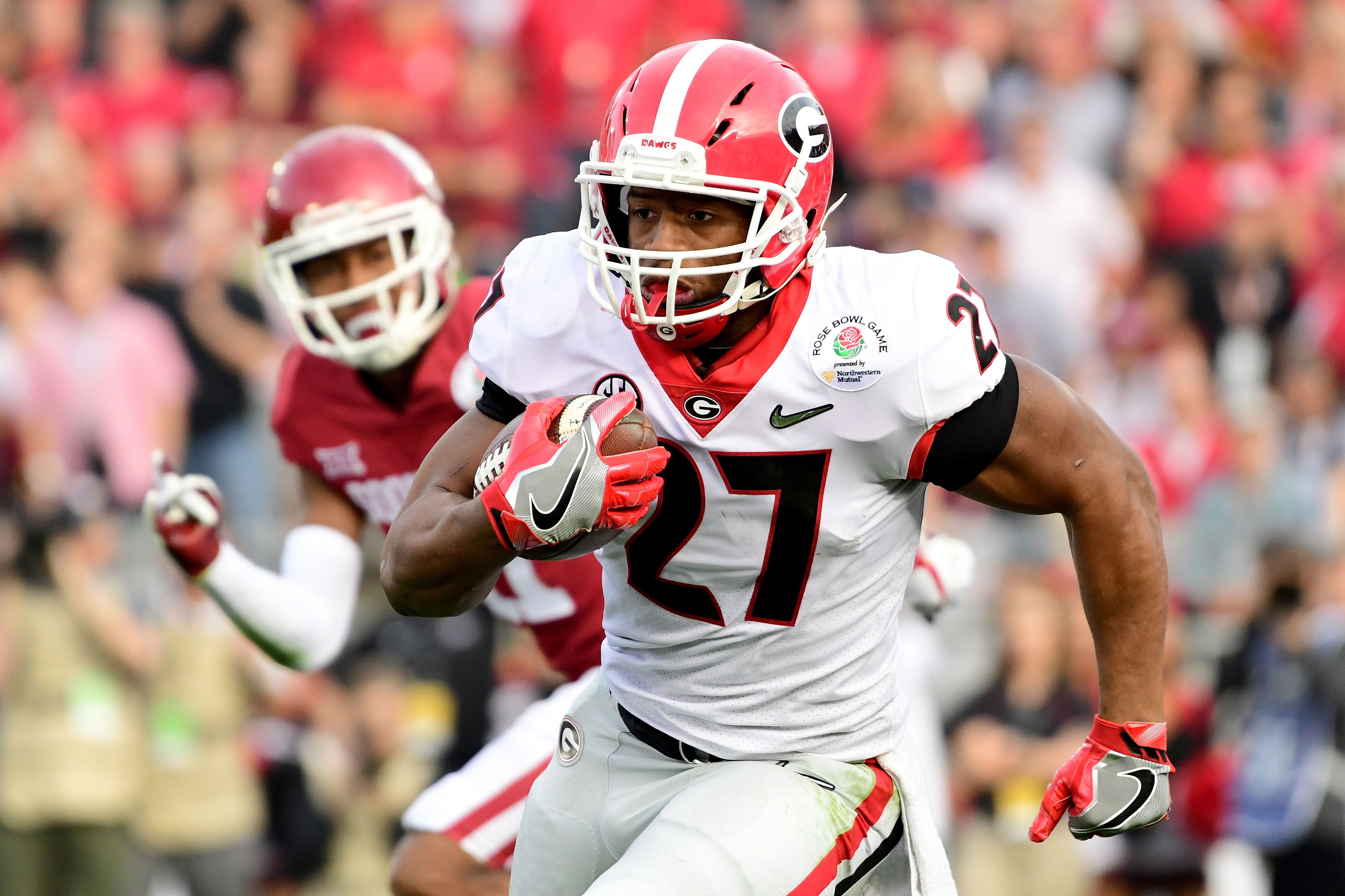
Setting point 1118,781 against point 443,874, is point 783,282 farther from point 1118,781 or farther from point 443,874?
point 443,874

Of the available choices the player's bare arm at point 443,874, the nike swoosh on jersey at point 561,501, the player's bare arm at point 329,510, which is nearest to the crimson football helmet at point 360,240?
the player's bare arm at point 329,510

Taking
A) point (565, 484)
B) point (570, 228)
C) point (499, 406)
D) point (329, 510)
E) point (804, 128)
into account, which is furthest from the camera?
point (570, 228)

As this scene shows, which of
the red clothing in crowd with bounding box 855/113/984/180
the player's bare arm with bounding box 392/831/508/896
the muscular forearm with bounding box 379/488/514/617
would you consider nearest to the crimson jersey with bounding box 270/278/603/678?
the player's bare arm with bounding box 392/831/508/896

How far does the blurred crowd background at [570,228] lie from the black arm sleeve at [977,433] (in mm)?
3083

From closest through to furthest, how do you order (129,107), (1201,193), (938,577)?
1. (938,577)
2. (129,107)
3. (1201,193)

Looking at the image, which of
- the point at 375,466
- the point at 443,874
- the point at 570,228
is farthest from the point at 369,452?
the point at 570,228

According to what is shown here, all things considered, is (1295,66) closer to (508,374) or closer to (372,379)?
(372,379)

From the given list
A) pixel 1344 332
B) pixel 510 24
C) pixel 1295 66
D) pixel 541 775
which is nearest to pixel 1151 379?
pixel 1344 332

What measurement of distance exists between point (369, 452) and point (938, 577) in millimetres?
1345

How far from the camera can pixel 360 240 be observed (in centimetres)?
405

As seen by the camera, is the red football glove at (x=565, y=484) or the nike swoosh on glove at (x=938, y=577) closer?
the red football glove at (x=565, y=484)

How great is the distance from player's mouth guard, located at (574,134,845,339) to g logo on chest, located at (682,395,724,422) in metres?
0.11

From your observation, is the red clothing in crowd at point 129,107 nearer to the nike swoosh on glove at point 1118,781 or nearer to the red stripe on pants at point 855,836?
the red stripe on pants at point 855,836

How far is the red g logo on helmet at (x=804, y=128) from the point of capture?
2898mm
